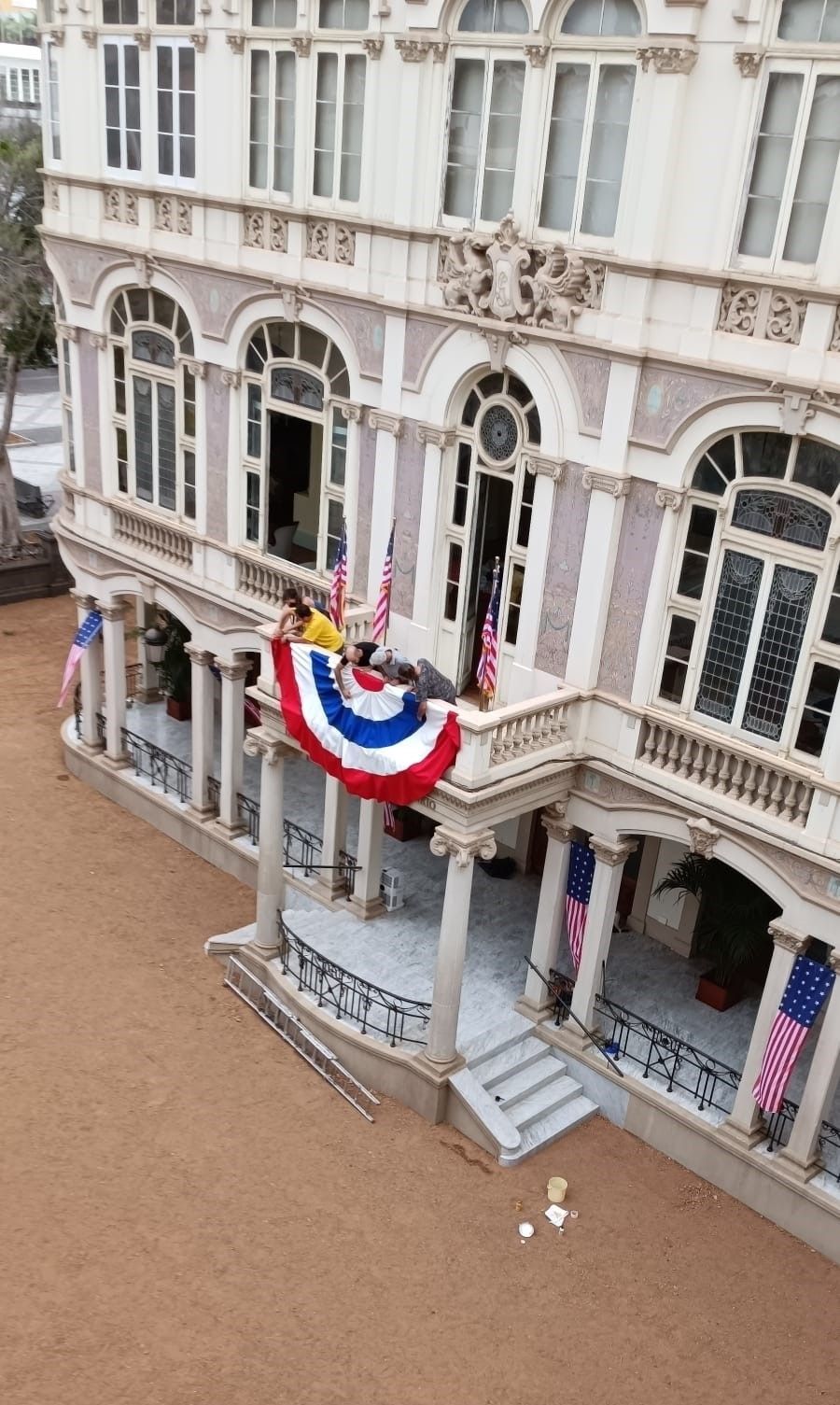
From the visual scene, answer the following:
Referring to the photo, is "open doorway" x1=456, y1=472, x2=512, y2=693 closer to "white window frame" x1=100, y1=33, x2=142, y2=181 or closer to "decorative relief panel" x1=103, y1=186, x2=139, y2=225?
Result: "decorative relief panel" x1=103, y1=186, x2=139, y2=225

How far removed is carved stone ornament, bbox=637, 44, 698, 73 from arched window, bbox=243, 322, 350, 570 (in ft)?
21.3

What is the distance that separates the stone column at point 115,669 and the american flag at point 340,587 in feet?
25.3

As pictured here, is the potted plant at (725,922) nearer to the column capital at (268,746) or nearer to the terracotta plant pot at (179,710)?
the column capital at (268,746)

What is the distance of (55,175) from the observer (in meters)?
23.1

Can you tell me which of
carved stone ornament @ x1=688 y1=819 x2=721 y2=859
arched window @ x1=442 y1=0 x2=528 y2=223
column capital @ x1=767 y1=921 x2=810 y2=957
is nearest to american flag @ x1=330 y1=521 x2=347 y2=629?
arched window @ x1=442 y1=0 x2=528 y2=223

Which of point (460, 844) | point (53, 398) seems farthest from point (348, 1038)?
point (53, 398)

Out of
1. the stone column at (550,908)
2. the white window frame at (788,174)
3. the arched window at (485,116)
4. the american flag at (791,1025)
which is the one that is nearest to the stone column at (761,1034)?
→ the american flag at (791,1025)

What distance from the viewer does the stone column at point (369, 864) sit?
66.1 ft

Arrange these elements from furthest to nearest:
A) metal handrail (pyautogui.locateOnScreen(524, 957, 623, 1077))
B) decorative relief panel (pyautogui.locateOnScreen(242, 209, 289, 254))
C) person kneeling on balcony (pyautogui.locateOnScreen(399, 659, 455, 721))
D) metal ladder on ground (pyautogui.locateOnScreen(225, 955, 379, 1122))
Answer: decorative relief panel (pyautogui.locateOnScreen(242, 209, 289, 254)) < metal ladder on ground (pyautogui.locateOnScreen(225, 955, 379, 1122)) < metal handrail (pyautogui.locateOnScreen(524, 957, 623, 1077)) < person kneeling on balcony (pyautogui.locateOnScreen(399, 659, 455, 721))

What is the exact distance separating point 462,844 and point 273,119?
1118 cm

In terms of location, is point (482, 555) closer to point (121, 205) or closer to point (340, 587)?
point (340, 587)

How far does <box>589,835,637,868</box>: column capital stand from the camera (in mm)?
17328

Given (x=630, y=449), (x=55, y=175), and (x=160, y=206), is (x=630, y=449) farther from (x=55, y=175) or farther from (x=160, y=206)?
(x=55, y=175)

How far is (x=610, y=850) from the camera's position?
1731 centimetres
